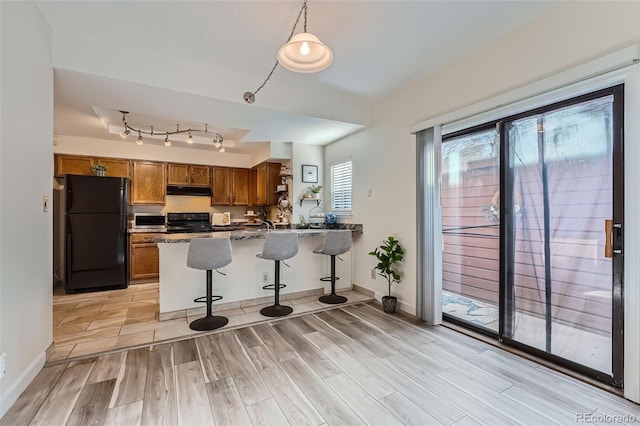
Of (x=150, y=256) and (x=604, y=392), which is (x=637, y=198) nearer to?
(x=604, y=392)

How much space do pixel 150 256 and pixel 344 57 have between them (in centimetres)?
455

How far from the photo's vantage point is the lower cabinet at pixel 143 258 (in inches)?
189

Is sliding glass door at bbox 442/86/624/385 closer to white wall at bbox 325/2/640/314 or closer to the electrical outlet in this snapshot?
white wall at bbox 325/2/640/314

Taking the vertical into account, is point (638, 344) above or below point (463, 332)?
above

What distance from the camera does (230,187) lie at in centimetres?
601

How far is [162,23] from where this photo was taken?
2.27 m

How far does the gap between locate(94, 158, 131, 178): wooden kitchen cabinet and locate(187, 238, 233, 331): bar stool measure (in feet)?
10.6

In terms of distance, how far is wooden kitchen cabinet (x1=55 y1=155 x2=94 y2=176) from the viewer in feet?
15.3

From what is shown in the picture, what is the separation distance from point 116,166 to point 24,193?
352 centimetres

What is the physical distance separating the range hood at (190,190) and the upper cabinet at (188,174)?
0.08m

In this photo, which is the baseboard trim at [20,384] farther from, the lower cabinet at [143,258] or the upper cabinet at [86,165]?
the upper cabinet at [86,165]

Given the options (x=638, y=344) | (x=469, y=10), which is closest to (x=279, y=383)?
(x=638, y=344)

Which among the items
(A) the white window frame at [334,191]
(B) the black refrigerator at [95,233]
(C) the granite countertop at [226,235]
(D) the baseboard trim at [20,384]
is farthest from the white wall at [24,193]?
(A) the white window frame at [334,191]

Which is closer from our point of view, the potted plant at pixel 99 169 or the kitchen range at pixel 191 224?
the potted plant at pixel 99 169
